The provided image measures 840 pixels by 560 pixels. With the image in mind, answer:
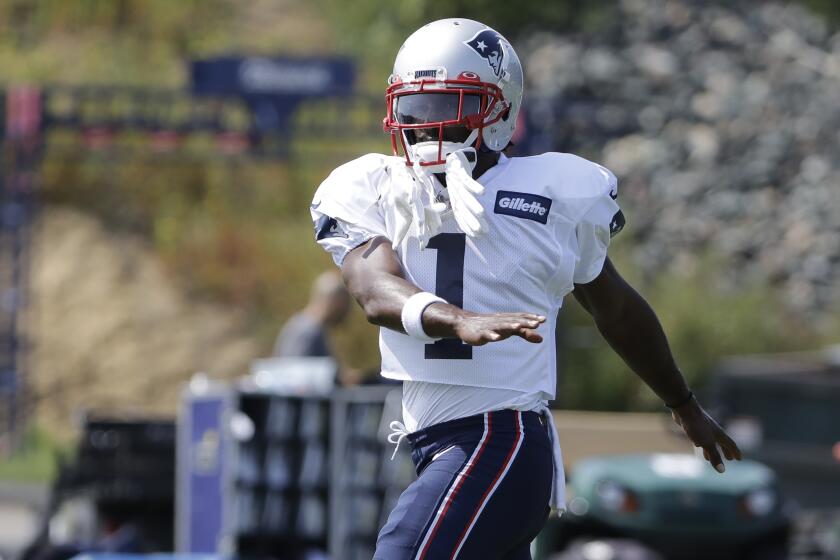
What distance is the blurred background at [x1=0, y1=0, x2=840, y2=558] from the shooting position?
591 inches

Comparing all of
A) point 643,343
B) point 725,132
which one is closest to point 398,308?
point 643,343

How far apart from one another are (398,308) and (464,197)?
0.31 m

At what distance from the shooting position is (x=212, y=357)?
58.1 ft

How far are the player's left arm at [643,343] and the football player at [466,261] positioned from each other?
169 mm

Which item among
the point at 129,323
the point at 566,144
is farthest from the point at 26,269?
the point at 566,144

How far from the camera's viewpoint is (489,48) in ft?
12.9

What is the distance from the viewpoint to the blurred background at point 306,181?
591 inches

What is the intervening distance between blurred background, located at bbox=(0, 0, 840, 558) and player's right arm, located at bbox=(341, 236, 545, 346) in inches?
380

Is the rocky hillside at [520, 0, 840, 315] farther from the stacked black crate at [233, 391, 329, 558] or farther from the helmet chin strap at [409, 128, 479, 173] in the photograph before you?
the helmet chin strap at [409, 128, 479, 173]

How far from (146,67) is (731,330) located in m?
8.55

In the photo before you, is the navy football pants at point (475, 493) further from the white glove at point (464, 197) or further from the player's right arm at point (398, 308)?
the white glove at point (464, 197)

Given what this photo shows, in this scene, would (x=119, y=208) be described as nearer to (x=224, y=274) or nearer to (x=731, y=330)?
(x=224, y=274)

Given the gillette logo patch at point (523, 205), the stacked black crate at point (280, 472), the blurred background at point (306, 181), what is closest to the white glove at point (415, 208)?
the gillette logo patch at point (523, 205)

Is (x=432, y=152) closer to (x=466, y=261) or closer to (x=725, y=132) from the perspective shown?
(x=466, y=261)
